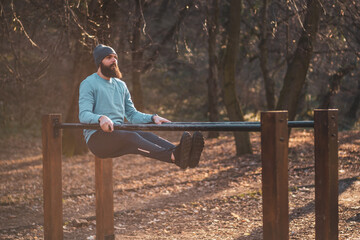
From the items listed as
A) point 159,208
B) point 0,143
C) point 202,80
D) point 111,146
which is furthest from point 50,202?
point 202,80

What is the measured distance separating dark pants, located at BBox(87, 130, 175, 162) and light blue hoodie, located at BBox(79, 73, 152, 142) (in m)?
0.13

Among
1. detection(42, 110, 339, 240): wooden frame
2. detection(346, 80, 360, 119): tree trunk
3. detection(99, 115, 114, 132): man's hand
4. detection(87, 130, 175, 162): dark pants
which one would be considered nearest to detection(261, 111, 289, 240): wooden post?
detection(42, 110, 339, 240): wooden frame

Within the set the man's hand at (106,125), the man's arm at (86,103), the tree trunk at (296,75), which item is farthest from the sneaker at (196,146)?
the tree trunk at (296,75)

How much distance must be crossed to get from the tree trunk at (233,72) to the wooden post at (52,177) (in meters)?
6.42

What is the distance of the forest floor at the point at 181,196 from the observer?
19.1ft

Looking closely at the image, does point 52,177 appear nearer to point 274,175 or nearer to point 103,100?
point 103,100

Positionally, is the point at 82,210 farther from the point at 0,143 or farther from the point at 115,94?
the point at 0,143

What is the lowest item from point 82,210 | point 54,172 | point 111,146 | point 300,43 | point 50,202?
point 82,210

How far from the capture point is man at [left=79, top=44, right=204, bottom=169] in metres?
3.70

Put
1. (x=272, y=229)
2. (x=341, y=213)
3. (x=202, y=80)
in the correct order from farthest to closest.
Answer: (x=202, y=80)
(x=341, y=213)
(x=272, y=229)

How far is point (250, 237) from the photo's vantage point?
5332 millimetres

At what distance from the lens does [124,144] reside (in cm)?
410

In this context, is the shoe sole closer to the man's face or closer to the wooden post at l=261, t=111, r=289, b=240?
the wooden post at l=261, t=111, r=289, b=240

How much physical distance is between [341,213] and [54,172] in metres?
3.69
